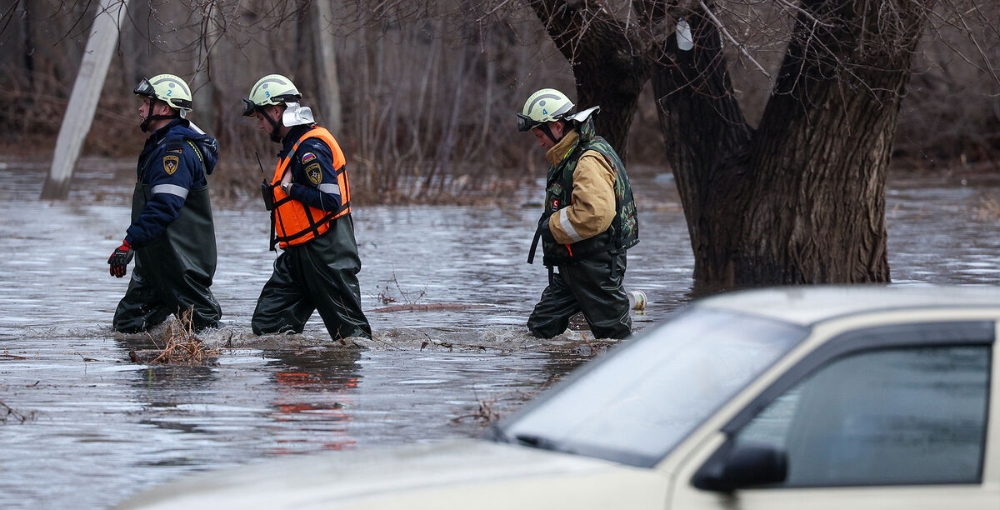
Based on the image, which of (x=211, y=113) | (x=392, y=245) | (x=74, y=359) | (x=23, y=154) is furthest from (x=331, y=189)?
(x=23, y=154)

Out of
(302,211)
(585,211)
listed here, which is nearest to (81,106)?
(302,211)

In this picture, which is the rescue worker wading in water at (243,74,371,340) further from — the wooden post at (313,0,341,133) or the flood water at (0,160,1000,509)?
A: the wooden post at (313,0,341,133)

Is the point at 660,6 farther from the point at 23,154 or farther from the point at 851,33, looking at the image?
the point at 23,154

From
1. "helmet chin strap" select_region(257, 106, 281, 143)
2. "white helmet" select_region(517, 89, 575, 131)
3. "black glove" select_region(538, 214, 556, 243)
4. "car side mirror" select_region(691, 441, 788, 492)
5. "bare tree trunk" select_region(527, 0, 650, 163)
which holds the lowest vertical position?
"car side mirror" select_region(691, 441, 788, 492)

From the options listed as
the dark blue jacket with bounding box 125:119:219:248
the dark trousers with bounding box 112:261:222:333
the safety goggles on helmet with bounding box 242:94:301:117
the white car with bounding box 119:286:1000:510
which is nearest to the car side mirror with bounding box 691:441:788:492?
the white car with bounding box 119:286:1000:510

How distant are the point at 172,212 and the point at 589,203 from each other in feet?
9.00

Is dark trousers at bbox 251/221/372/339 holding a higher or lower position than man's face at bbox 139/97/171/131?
lower

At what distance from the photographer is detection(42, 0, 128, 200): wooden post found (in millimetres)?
23859

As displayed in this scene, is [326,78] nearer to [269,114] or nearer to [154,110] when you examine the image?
[154,110]

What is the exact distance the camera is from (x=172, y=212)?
9.84 m

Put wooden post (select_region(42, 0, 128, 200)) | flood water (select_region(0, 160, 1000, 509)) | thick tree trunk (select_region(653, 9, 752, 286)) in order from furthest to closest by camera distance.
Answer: wooden post (select_region(42, 0, 128, 200))
thick tree trunk (select_region(653, 9, 752, 286))
flood water (select_region(0, 160, 1000, 509))

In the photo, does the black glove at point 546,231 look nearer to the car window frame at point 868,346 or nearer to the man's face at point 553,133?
the man's face at point 553,133

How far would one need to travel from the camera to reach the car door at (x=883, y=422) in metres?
3.69

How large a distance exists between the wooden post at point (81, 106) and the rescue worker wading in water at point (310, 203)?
47.6ft
